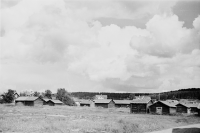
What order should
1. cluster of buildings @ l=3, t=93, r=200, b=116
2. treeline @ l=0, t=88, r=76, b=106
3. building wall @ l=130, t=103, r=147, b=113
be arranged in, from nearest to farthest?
cluster of buildings @ l=3, t=93, r=200, b=116 < building wall @ l=130, t=103, r=147, b=113 < treeline @ l=0, t=88, r=76, b=106

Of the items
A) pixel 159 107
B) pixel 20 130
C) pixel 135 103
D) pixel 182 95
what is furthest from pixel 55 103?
pixel 182 95

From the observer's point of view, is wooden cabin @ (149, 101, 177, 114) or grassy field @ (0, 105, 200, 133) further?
wooden cabin @ (149, 101, 177, 114)

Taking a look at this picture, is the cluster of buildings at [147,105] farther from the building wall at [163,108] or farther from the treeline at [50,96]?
the treeline at [50,96]

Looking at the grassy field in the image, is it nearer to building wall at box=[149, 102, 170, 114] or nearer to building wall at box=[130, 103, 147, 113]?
building wall at box=[149, 102, 170, 114]

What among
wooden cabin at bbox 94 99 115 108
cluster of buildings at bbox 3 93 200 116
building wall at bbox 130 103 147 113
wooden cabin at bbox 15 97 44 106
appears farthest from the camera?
wooden cabin at bbox 94 99 115 108

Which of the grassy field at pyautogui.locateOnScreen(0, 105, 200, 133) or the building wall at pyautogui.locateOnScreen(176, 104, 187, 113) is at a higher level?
the grassy field at pyautogui.locateOnScreen(0, 105, 200, 133)

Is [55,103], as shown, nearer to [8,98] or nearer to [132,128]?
[8,98]

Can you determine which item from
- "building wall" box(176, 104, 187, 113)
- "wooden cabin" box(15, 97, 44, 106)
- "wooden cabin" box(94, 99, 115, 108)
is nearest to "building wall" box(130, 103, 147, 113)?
"building wall" box(176, 104, 187, 113)

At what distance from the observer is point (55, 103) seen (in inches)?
3915

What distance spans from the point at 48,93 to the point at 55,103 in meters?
25.6

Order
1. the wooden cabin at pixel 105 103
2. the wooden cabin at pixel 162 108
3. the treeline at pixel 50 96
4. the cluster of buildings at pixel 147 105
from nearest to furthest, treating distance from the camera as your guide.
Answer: the wooden cabin at pixel 162 108 → the cluster of buildings at pixel 147 105 → the wooden cabin at pixel 105 103 → the treeline at pixel 50 96

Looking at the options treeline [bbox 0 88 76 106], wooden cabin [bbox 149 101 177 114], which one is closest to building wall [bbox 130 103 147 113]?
wooden cabin [bbox 149 101 177 114]

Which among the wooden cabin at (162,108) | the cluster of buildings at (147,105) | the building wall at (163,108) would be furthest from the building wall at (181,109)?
the building wall at (163,108)

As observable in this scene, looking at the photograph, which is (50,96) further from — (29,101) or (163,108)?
(163,108)
